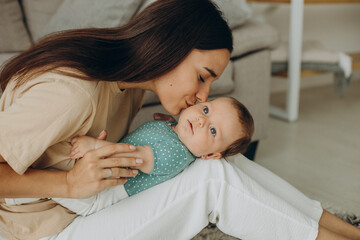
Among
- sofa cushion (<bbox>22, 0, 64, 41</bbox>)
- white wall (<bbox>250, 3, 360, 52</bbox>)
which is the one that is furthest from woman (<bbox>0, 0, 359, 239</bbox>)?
white wall (<bbox>250, 3, 360, 52</bbox>)

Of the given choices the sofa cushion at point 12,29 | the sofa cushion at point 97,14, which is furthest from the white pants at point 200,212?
the sofa cushion at point 12,29

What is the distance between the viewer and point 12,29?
5.82ft

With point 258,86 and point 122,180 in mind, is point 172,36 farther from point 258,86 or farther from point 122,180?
point 258,86

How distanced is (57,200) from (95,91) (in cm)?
26

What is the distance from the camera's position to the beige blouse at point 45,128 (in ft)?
2.37

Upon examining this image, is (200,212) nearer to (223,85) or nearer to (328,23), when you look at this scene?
(223,85)

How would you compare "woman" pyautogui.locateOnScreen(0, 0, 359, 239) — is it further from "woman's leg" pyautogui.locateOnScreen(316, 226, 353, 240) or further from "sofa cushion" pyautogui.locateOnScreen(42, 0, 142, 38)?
"sofa cushion" pyautogui.locateOnScreen(42, 0, 142, 38)

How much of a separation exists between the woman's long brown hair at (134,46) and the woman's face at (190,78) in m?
0.02

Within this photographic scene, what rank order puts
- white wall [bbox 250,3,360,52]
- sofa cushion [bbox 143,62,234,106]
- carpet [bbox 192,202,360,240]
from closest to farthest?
1. carpet [bbox 192,202,360,240]
2. sofa cushion [bbox 143,62,234,106]
3. white wall [bbox 250,3,360,52]

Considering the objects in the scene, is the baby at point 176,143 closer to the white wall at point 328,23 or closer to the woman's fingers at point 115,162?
the woman's fingers at point 115,162

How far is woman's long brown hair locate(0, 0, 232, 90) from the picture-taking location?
83cm

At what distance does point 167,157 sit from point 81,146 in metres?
0.20

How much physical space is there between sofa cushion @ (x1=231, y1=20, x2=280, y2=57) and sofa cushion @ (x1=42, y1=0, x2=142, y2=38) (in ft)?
1.56

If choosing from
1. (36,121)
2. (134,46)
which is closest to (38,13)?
(134,46)
